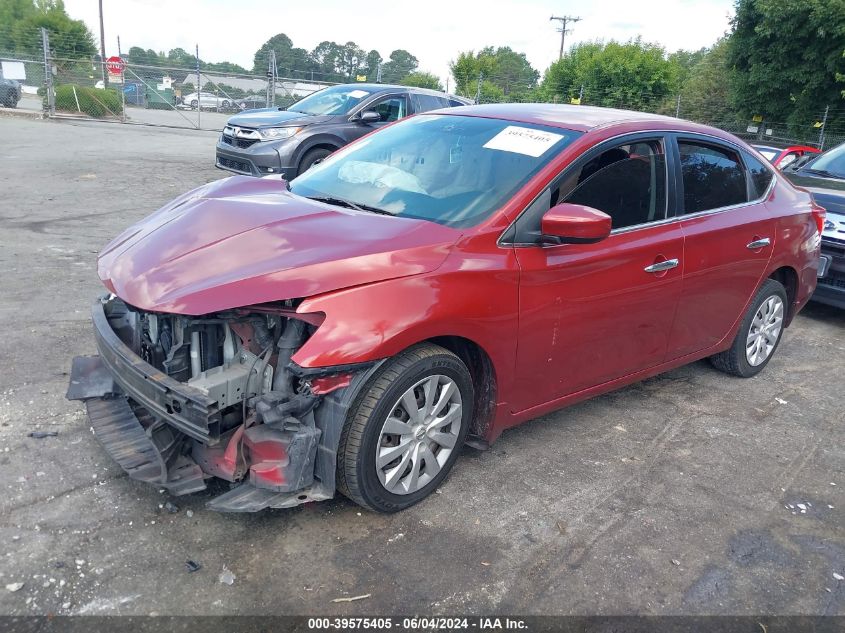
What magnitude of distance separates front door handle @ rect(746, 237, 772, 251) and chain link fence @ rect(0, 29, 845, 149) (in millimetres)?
16616

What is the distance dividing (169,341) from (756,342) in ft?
13.5

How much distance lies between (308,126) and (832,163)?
6.83 metres

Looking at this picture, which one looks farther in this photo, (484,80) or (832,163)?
(484,80)

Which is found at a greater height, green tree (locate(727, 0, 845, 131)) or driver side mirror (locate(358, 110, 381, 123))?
green tree (locate(727, 0, 845, 131))

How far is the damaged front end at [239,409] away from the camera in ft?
9.34

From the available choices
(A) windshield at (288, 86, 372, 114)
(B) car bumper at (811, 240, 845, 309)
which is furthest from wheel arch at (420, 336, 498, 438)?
(A) windshield at (288, 86, 372, 114)

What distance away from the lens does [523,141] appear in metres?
3.77

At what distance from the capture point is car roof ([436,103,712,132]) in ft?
12.8

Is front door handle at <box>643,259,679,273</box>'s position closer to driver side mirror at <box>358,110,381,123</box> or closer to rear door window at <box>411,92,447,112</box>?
driver side mirror at <box>358,110,381,123</box>

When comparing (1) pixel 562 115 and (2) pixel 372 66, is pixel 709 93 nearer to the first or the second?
(2) pixel 372 66

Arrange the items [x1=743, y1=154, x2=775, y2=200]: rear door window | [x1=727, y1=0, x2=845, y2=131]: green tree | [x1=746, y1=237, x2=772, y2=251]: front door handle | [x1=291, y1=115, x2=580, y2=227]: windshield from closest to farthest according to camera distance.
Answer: [x1=291, y1=115, x2=580, y2=227]: windshield → [x1=746, y1=237, x2=772, y2=251]: front door handle → [x1=743, y1=154, x2=775, y2=200]: rear door window → [x1=727, y1=0, x2=845, y2=131]: green tree

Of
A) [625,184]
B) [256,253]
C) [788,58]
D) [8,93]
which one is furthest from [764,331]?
[8,93]

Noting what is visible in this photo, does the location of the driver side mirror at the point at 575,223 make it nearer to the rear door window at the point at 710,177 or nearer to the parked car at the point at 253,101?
the rear door window at the point at 710,177

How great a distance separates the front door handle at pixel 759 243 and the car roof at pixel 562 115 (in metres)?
0.82
